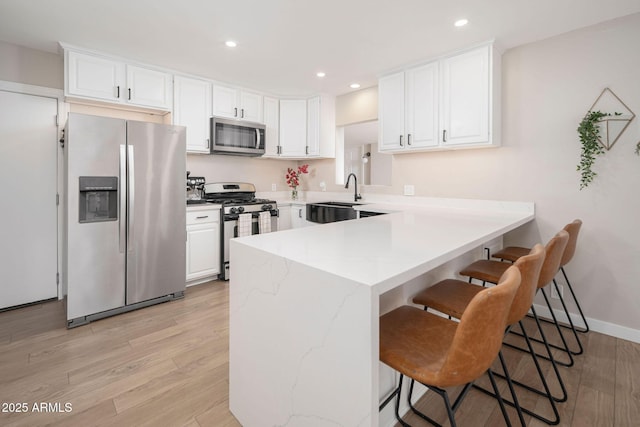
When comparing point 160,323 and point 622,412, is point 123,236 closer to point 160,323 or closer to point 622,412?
point 160,323

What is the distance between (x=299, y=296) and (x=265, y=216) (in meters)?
2.88

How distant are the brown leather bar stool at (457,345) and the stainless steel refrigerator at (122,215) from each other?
250 cm

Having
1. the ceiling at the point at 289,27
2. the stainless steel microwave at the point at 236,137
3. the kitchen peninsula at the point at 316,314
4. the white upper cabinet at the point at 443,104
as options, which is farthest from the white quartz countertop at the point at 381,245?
the stainless steel microwave at the point at 236,137

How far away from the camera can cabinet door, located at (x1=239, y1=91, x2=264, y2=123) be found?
408cm

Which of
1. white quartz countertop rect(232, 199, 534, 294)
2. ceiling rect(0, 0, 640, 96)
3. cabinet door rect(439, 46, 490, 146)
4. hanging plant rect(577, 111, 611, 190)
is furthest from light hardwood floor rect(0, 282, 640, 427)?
ceiling rect(0, 0, 640, 96)

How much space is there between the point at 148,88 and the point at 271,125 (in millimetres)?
1585

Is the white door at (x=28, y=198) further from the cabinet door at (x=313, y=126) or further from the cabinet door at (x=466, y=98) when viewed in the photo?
the cabinet door at (x=466, y=98)

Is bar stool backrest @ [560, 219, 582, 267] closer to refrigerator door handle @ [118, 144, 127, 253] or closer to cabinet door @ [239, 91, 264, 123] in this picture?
refrigerator door handle @ [118, 144, 127, 253]

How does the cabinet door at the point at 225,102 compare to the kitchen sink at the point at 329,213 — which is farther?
the cabinet door at the point at 225,102

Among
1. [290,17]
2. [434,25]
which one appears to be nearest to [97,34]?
[290,17]

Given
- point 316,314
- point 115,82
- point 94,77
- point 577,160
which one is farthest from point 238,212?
point 577,160

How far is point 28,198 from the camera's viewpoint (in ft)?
9.93

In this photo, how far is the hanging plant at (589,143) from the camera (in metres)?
2.42

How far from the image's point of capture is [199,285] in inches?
141
